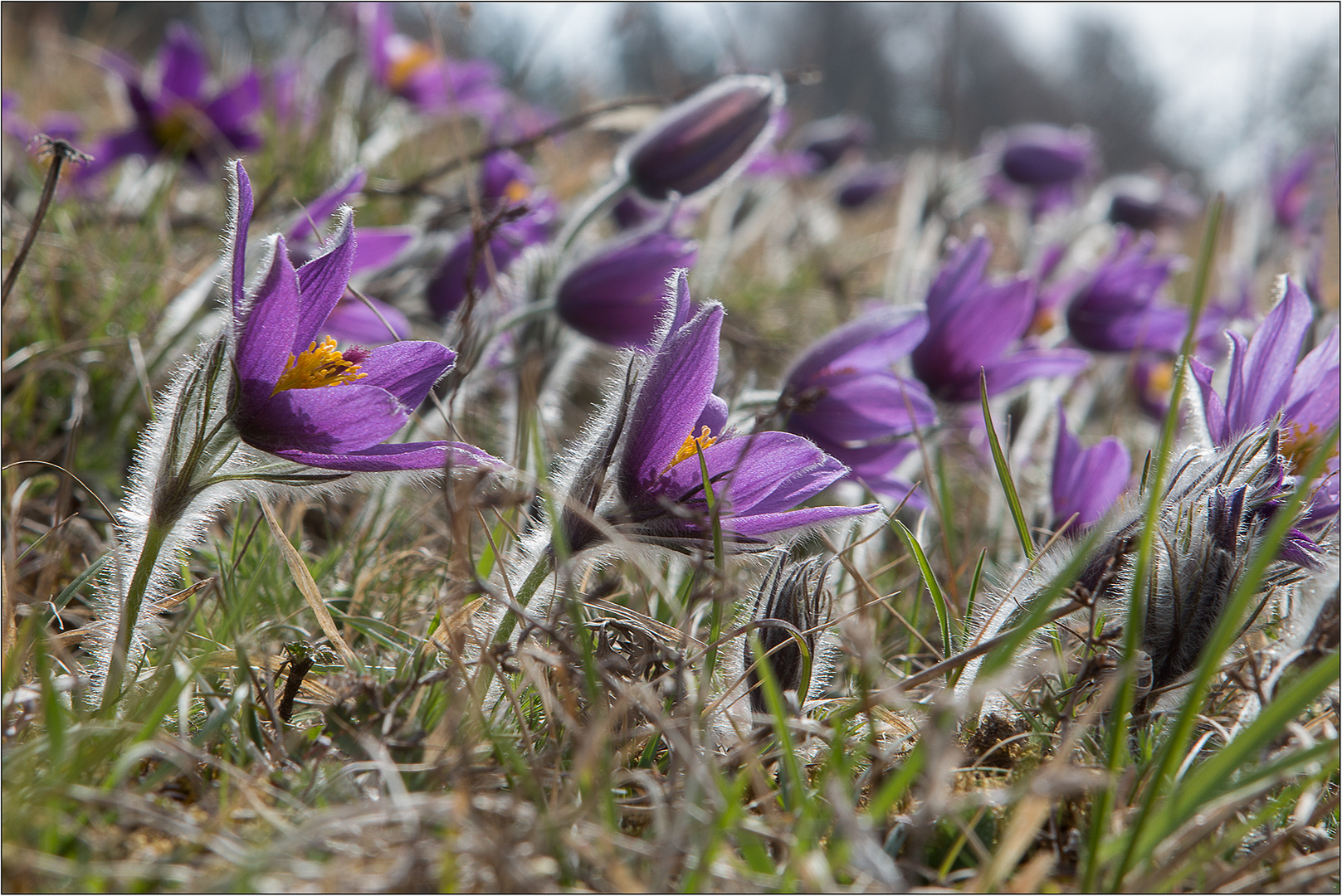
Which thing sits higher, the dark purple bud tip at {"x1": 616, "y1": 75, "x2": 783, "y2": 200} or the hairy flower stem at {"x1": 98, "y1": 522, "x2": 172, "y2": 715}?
the dark purple bud tip at {"x1": 616, "y1": 75, "x2": 783, "y2": 200}

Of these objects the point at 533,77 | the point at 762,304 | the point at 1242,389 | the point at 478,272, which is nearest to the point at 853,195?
the point at 762,304

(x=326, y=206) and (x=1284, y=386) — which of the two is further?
(x=326, y=206)

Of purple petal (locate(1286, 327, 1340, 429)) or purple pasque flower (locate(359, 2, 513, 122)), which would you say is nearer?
purple petal (locate(1286, 327, 1340, 429))

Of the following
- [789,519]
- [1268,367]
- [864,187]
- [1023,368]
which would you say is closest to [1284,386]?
[1268,367]

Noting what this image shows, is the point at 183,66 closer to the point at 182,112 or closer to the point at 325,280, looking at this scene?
the point at 182,112

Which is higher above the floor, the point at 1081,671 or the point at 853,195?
the point at 853,195

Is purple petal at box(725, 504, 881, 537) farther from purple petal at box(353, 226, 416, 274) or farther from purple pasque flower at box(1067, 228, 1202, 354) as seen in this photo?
purple pasque flower at box(1067, 228, 1202, 354)

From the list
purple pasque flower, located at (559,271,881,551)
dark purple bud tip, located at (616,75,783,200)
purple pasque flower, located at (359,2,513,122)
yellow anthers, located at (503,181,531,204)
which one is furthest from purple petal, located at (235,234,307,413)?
purple pasque flower, located at (359,2,513,122)

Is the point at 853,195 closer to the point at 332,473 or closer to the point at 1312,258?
the point at 1312,258
